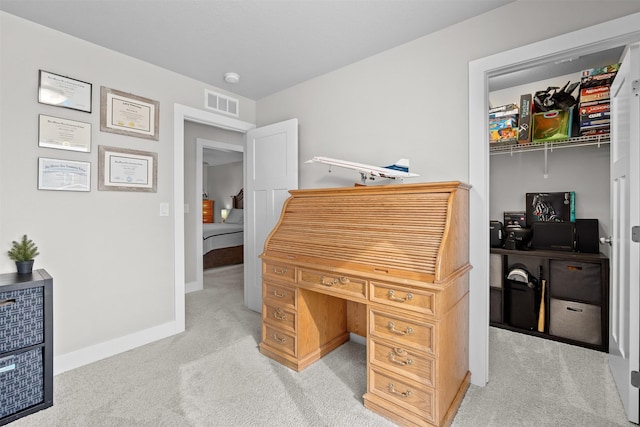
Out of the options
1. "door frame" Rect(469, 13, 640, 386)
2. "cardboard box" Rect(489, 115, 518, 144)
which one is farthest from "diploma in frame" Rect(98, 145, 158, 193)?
"cardboard box" Rect(489, 115, 518, 144)

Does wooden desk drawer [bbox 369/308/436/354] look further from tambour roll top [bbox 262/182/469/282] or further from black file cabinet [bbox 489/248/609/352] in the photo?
black file cabinet [bbox 489/248/609/352]

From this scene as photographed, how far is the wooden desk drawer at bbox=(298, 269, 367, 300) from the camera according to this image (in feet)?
6.05

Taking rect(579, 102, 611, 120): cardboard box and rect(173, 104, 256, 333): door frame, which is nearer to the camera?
rect(579, 102, 611, 120): cardboard box

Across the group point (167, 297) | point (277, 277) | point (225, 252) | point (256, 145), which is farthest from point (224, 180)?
point (277, 277)

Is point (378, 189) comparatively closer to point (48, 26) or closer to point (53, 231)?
point (53, 231)

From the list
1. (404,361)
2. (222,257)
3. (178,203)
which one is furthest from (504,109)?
(222,257)

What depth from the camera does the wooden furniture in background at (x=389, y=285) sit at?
1.60m

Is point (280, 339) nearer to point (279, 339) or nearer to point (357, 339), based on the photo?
point (279, 339)

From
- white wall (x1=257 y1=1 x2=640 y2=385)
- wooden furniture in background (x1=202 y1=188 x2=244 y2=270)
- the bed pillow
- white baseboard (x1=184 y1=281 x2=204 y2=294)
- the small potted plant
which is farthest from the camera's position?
the bed pillow

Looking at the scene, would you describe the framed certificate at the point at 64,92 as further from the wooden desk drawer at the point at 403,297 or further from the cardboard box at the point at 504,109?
the cardboard box at the point at 504,109

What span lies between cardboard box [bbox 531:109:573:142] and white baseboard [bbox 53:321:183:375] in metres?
3.78

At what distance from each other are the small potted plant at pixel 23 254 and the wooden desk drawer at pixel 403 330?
2.21m

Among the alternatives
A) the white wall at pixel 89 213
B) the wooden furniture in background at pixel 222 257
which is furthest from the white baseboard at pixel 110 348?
the wooden furniture in background at pixel 222 257

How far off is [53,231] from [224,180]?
6.52 meters
